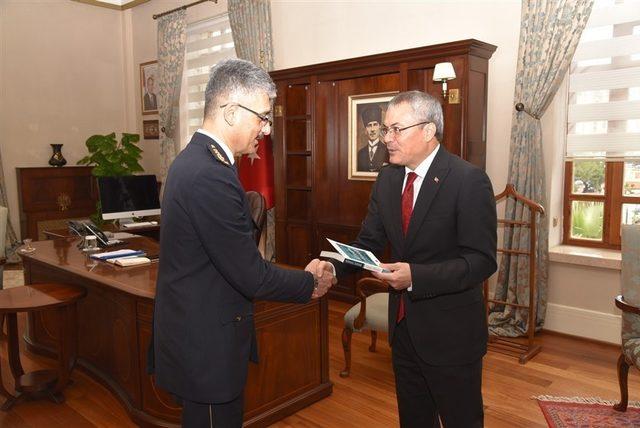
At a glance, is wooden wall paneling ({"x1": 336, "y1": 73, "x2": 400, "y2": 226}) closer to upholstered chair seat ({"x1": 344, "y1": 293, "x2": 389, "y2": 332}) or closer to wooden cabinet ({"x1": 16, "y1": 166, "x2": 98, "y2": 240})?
upholstered chair seat ({"x1": 344, "y1": 293, "x2": 389, "y2": 332})

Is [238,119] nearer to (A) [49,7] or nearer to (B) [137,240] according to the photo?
(B) [137,240]

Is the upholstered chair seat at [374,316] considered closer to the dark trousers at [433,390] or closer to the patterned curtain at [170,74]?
the dark trousers at [433,390]

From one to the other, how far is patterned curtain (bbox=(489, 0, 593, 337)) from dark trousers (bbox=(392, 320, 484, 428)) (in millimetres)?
2552

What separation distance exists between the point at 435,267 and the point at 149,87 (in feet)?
25.5

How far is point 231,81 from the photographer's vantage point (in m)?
1.72

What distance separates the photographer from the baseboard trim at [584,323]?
4.18 meters

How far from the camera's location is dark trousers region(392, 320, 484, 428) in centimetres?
189

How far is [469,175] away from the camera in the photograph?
6.09ft

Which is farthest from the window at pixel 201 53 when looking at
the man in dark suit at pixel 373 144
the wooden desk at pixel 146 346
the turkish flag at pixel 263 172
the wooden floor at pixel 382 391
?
the wooden floor at pixel 382 391

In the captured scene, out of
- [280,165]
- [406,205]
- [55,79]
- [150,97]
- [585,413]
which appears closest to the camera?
[406,205]

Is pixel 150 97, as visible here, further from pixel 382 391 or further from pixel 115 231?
pixel 382 391

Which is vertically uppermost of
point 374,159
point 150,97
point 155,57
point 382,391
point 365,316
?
point 155,57

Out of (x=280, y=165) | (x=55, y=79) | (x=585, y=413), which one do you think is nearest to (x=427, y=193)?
(x=585, y=413)

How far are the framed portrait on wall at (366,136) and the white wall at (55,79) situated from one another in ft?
17.1
